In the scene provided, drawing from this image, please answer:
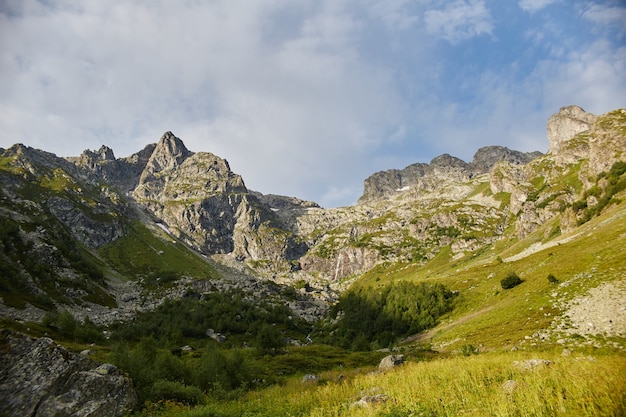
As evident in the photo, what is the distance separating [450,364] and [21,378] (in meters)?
25.9

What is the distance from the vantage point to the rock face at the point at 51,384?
17.9m

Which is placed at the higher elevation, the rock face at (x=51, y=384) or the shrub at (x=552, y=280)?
the rock face at (x=51, y=384)

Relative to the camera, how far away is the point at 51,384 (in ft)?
62.2

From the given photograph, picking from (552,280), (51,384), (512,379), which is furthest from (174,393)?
(552,280)

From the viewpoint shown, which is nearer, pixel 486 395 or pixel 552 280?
pixel 486 395

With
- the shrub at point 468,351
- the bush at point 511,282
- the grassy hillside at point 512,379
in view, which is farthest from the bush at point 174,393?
the bush at point 511,282

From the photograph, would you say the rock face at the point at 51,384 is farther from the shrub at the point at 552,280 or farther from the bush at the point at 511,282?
the bush at the point at 511,282

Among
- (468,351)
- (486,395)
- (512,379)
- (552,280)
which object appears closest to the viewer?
(486,395)

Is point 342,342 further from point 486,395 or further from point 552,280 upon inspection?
point 486,395

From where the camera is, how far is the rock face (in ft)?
58.9

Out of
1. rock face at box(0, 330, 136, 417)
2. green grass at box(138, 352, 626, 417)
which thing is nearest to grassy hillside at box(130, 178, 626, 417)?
green grass at box(138, 352, 626, 417)

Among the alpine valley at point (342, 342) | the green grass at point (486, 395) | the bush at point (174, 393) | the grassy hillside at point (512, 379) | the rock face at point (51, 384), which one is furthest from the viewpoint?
the bush at point (174, 393)

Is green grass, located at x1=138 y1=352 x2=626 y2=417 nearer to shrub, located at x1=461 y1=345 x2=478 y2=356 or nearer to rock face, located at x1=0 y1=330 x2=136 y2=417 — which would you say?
rock face, located at x1=0 y1=330 x2=136 y2=417

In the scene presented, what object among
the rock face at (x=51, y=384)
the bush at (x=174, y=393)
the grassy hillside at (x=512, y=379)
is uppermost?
the rock face at (x=51, y=384)
